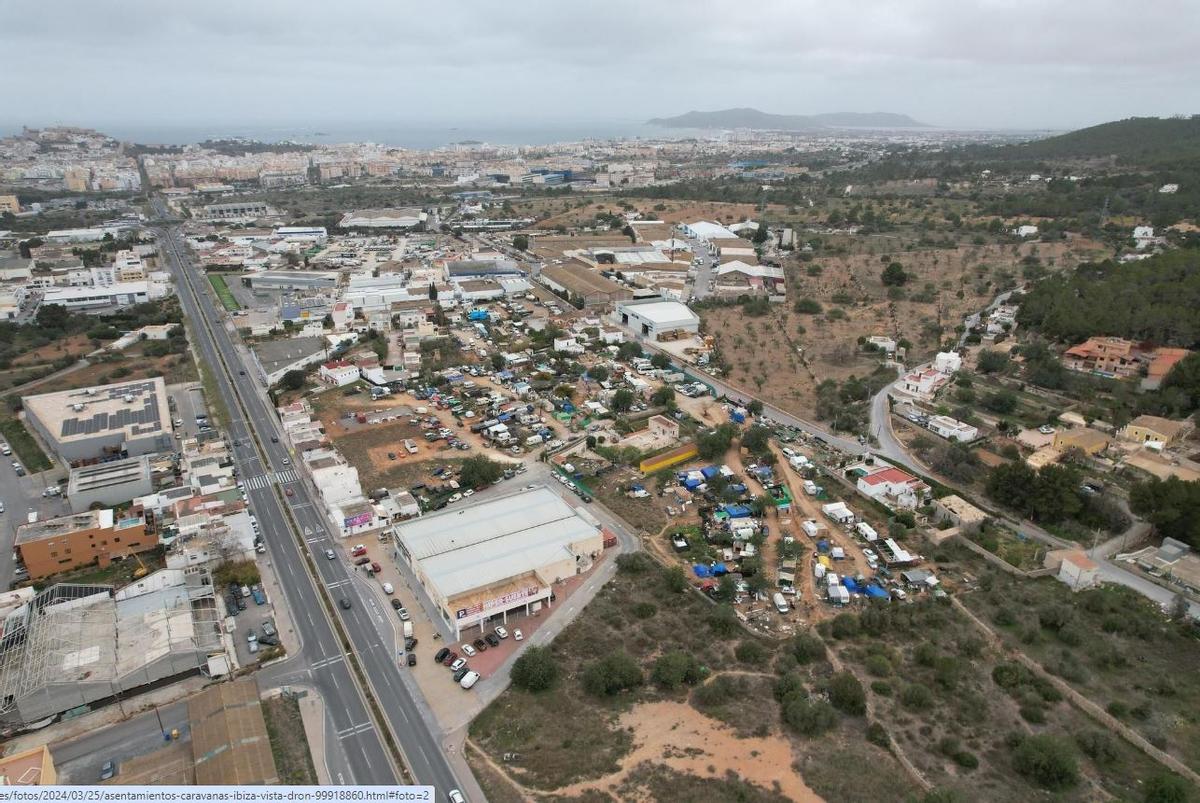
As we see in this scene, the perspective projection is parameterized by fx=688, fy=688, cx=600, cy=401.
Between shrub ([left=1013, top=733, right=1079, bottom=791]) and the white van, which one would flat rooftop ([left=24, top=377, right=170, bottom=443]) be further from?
shrub ([left=1013, top=733, right=1079, bottom=791])

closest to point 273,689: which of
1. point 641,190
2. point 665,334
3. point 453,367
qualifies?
point 453,367

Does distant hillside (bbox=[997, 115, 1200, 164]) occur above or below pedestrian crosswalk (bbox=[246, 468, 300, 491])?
above

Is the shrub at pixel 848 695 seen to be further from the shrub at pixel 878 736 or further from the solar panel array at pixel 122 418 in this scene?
the solar panel array at pixel 122 418

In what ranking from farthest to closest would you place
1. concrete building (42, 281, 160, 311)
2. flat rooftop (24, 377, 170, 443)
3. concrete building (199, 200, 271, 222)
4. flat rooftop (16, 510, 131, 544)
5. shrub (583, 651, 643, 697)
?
concrete building (199, 200, 271, 222) < concrete building (42, 281, 160, 311) < flat rooftop (24, 377, 170, 443) < flat rooftop (16, 510, 131, 544) < shrub (583, 651, 643, 697)

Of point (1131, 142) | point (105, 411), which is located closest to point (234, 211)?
point (105, 411)

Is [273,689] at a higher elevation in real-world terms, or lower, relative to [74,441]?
lower

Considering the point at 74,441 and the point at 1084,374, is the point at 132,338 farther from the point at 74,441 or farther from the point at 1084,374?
the point at 1084,374

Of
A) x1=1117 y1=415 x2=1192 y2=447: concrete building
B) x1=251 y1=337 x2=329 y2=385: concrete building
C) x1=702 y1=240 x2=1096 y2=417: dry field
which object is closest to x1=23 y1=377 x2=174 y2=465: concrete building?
x1=251 y1=337 x2=329 y2=385: concrete building
